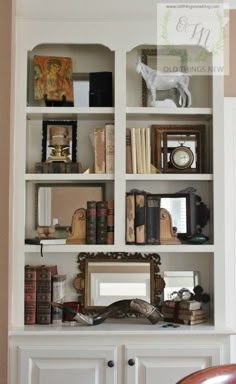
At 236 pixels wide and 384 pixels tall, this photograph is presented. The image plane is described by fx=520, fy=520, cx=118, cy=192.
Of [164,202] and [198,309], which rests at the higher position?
[164,202]

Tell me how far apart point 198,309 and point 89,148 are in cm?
109

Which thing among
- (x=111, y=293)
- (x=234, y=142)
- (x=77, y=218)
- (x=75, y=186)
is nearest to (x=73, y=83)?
(x=75, y=186)

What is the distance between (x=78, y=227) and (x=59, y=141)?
19.5 inches

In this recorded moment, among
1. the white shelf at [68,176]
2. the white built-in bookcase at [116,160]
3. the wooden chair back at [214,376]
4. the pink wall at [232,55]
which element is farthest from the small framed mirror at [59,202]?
the wooden chair back at [214,376]

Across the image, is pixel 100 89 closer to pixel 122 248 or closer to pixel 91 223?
pixel 91 223

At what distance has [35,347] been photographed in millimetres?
2621

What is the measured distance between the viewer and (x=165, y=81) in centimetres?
292

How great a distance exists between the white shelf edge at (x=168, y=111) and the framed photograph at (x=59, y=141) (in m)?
0.38

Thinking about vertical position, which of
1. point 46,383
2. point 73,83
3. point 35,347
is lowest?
point 46,383

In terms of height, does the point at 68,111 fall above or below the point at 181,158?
above

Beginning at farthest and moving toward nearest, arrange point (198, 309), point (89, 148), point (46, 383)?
point (89, 148) < point (198, 309) < point (46, 383)

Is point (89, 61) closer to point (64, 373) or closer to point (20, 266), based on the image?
point (20, 266)

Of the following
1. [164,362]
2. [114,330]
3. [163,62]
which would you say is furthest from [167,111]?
[164,362]

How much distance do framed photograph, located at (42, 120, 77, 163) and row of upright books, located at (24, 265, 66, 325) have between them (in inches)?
24.9
